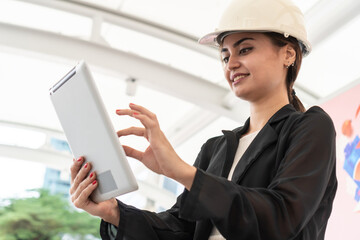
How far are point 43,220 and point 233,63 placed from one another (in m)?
5.86

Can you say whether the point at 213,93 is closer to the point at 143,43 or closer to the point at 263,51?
the point at 143,43

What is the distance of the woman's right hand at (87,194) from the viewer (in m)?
1.61

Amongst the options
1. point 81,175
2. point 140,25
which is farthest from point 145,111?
point 140,25

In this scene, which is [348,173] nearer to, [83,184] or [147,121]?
[83,184]

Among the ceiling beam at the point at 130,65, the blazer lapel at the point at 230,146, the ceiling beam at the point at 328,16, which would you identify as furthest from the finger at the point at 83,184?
the ceiling beam at the point at 130,65

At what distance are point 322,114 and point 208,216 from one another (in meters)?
0.54

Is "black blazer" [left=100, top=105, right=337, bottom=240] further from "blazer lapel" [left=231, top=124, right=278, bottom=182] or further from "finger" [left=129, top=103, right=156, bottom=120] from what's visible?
"finger" [left=129, top=103, right=156, bottom=120]

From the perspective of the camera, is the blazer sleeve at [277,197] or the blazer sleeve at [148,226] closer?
the blazer sleeve at [277,197]

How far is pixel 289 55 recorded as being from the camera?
1.81m

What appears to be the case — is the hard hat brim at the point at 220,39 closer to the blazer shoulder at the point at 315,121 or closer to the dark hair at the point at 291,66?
the dark hair at the point at 291,66

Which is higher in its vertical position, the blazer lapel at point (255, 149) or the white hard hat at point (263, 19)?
the white hard hat at point (263, 19)

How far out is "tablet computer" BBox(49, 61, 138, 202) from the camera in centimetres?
149

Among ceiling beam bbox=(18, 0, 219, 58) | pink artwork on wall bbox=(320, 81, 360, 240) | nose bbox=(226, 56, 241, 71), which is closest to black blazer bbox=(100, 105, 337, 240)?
nose bbox=(226, 56, 241, 71)

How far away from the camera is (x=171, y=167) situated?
1290mm
